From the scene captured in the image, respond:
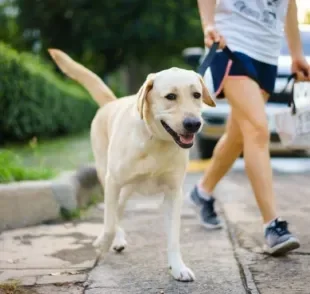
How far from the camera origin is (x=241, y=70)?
407 centimetres

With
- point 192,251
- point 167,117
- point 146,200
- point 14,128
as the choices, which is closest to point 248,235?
point 192,251

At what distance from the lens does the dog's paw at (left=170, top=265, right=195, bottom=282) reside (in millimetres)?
3402

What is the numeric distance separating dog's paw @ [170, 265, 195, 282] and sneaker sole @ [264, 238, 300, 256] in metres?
0.61

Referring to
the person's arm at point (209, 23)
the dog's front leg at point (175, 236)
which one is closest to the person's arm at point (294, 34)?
the person's arm at point (209, 23)

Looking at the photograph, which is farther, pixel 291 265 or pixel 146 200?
pixel 146 200

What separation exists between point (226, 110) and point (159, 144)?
5074 millimetres

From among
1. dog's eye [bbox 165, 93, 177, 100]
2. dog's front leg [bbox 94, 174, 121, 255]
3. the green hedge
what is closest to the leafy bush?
dog's front leg [bbox 94, 174, 121, 255]

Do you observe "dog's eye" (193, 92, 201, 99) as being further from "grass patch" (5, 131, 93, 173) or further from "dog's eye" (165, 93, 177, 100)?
"grass patch" (5, 131, 93, 173)

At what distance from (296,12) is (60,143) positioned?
7.00m

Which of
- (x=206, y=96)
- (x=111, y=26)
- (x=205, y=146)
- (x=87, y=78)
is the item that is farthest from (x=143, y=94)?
(x=111, y=26)

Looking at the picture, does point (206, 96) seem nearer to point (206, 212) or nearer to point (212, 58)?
point (212, 58)

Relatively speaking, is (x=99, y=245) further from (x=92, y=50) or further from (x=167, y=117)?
(x=92, y=50)

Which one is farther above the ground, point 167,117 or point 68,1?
point 167,117

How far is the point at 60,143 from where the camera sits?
1100 cm
